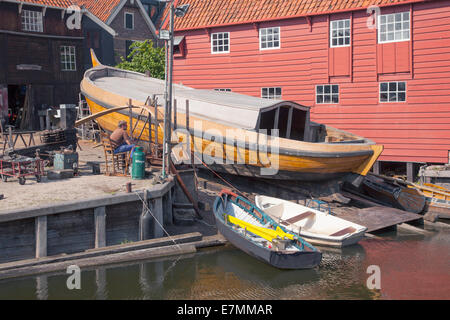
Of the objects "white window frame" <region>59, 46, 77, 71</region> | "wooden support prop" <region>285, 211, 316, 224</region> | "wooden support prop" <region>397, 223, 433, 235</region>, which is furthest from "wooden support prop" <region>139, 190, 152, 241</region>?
"white window frame" <region>59, 46, 77, 71</region>

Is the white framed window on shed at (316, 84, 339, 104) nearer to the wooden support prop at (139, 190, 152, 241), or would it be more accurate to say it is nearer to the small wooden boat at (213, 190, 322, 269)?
the small wooden boat at (213, 190, 322, 269)

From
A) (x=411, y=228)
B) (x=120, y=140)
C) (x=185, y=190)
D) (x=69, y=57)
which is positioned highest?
(x=69, y=57)

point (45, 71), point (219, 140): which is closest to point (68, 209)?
point (219, 140)

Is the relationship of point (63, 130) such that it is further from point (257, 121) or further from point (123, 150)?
point (257, 121)

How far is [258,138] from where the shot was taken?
49.0ft

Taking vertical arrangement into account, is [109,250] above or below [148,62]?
below

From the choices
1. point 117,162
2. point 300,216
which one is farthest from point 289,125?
point 117,162

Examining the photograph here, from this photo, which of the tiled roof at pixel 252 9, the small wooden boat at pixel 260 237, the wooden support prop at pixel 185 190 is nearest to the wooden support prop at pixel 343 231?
the small wooden boat at pixel 260 237

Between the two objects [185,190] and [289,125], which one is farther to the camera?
[289,125]

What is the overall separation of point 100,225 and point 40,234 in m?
1.36

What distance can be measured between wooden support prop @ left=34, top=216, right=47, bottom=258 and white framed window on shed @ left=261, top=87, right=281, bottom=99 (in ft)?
43.6

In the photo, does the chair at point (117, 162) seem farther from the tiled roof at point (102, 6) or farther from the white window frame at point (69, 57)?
the tiled roof at point (102, 6)

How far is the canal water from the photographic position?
10.5 m

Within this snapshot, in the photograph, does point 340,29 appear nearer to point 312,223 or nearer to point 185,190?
point 312,223
